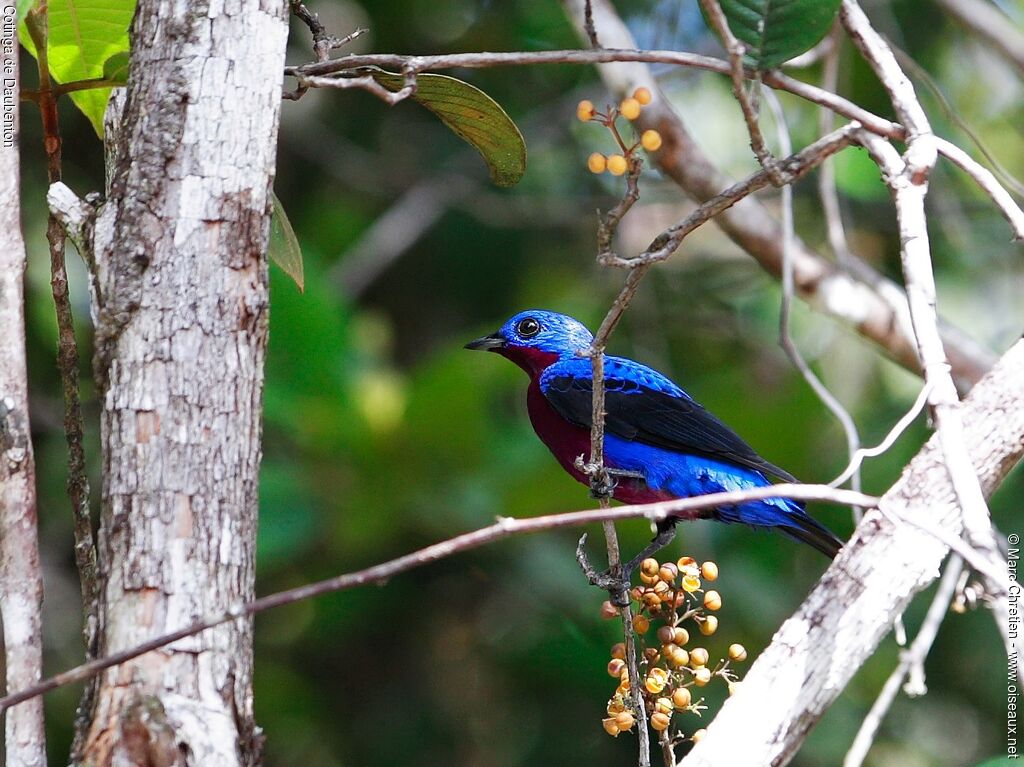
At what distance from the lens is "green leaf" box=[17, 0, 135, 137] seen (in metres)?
2.59

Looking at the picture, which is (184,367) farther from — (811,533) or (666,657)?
(811,533)

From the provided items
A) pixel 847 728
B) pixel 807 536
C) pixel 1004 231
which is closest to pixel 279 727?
pixel 847 728

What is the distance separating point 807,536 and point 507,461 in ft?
5.77

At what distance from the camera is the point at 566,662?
5035mm

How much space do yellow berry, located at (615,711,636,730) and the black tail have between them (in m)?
1.31

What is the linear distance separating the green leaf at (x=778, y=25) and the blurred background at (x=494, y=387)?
8.01ft

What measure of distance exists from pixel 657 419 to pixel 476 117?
57.8 inches

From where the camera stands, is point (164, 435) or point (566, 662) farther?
point (566, 662)

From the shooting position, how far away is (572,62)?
2240mm

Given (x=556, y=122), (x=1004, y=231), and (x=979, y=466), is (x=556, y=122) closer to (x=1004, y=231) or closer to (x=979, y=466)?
(x=1004, y=231)

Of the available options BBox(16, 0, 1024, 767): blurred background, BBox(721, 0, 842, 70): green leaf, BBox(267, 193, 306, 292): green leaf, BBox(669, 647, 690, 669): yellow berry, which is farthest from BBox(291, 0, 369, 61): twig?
BBox(16, 0, 1024, 767): blurred background

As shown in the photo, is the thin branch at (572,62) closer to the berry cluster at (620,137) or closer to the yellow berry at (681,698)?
the berry cluster at (620,137)

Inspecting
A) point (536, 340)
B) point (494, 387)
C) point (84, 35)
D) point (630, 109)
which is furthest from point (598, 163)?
point (494, 387)

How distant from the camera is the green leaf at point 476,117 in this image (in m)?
2.59
